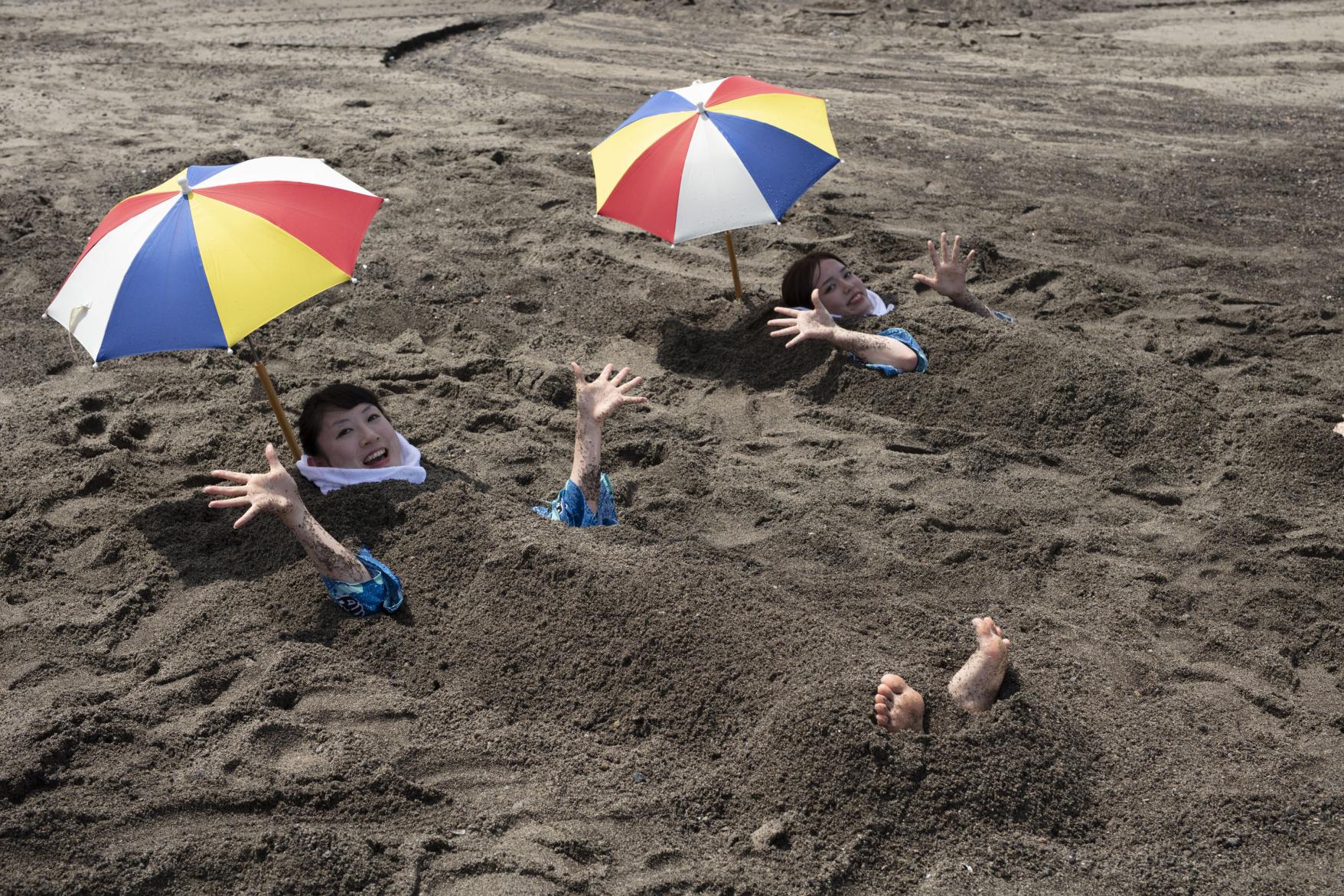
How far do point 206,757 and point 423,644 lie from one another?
0.81m

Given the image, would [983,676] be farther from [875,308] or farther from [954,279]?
[954,279]

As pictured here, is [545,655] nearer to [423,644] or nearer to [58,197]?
[423,644]

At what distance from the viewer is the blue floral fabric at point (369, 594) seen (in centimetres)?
414

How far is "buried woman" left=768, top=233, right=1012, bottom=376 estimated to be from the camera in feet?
18.4

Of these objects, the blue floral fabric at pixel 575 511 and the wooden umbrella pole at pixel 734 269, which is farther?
the wooden umbrella pole at pixel 734 269

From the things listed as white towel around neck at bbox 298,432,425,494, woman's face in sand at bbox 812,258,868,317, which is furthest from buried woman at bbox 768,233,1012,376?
white towel around neck at bbox 298,432,425,494

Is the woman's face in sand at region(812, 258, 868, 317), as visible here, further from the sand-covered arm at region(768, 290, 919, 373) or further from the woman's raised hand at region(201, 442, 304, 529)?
the woman's raised hand at region(201, 442, 304, 529)

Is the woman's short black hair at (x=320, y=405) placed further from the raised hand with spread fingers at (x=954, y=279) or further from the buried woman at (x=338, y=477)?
the raised hand with spread fingers at (x=954, y=279)

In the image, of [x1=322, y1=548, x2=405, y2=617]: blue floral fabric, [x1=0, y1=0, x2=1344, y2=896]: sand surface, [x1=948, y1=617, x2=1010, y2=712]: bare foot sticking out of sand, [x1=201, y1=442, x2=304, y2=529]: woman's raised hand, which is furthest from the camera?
[x1=322, y1=548, x2=405, y2=617]: blue floral fabric

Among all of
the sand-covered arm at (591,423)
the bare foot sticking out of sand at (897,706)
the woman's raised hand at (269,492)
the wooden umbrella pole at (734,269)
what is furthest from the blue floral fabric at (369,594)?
the wooden umbrella pole at (734,269)

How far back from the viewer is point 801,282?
5895 millimetres

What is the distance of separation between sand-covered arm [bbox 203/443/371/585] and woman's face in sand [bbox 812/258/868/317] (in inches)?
114

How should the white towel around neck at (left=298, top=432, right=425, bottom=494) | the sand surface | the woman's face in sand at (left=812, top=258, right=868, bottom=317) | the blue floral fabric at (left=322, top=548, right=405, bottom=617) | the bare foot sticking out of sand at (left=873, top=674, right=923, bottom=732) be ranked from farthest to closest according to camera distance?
the woman's face in sand at (left=812, top=258, right=868, bottom=317)
the white towel around neck at (left=298, top=432, right=425, bottom=494)
the blue floral fabric at (left=322, top=548, right=405, bottom=617)
the bare foot sticking out of sand at (left=873, top=674, right=923, bottom=732)
the sand surface

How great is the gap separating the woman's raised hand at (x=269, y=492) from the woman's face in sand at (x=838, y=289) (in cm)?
296
